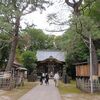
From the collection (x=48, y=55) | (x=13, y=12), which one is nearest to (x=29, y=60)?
(x=48, y=55)

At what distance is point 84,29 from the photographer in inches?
1054

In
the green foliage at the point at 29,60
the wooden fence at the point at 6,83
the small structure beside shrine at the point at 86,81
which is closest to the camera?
the small structure beside shrine at the point at 86,81

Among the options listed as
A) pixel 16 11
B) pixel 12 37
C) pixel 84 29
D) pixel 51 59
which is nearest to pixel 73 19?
pixel 84 29

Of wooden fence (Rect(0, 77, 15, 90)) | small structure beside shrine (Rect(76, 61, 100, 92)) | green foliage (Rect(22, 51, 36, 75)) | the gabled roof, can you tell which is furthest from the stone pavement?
the gabled roof

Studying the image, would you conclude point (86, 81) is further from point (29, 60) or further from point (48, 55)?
point (48, 55)

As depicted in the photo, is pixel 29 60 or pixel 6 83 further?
pixel 29 60

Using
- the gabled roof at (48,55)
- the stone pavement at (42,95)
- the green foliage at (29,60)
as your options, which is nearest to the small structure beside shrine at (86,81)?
the stone pavement at (42,95)

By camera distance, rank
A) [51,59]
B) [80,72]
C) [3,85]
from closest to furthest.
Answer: [3,85] < [80,72] < [51,59]

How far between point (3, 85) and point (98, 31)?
34.8 feet

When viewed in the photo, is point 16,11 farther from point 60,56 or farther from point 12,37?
point 60,56

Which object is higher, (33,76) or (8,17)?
(8,17)

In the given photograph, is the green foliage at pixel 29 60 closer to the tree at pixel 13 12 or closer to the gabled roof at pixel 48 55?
the gabled roof at pixel 48 55

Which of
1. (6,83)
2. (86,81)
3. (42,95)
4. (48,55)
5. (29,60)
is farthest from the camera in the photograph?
(48,55)

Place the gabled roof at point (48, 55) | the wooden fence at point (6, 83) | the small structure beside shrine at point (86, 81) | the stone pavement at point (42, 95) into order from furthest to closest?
the gabled roof at point (48, 55)
the wooden fence at point (6, 83)
the small structure beside shrine at point (86, 81)
the stone pavement at point (42, 95)
